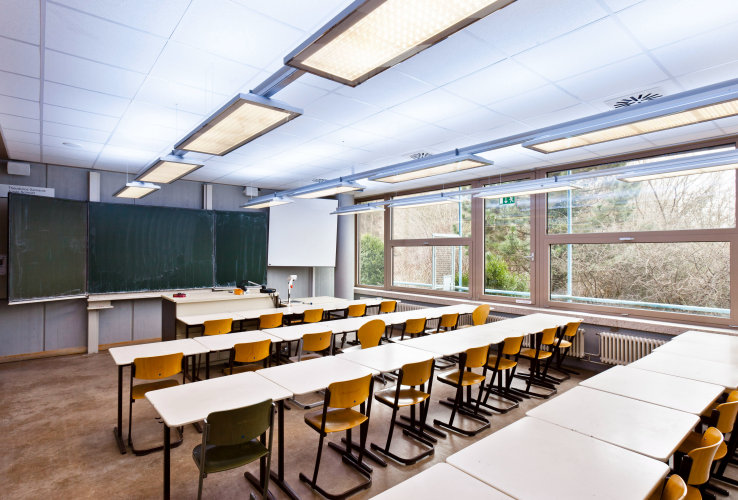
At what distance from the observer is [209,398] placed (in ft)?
7.97

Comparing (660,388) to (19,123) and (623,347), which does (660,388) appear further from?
(19,123)

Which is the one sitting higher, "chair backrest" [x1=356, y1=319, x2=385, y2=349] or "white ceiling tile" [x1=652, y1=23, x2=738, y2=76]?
"white ceiling tile" [x1=652, y1=23, x2=738, y2=76]

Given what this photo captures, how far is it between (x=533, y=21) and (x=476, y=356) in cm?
271

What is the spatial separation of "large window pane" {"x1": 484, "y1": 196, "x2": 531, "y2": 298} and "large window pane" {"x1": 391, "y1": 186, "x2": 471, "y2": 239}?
48 centimetres

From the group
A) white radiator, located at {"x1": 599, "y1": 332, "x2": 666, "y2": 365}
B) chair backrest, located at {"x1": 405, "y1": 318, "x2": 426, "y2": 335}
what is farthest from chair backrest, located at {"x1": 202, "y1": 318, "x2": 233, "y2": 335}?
white radiator, located at {"x1": 599, "y1": 332, "x2": 666, "y2": 365}

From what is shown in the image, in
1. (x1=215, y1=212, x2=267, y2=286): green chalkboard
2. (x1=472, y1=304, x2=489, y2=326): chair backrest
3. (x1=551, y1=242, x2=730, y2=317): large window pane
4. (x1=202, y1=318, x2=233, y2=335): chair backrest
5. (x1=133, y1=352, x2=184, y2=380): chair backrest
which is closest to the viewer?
(x1=133, y1=352, x2=184, y2=380): chair backrest

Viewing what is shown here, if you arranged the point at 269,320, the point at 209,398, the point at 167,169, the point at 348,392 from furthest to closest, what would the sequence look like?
the point at 269,320
the point at 167,169
the point at 348,392
the point at 209,398

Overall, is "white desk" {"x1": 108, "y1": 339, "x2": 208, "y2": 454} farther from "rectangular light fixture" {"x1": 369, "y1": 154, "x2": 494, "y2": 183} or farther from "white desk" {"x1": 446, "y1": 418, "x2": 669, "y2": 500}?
"rectangular light fixture" {"x1": 369, "y1": 154, "x2": 494, "y2": 183}

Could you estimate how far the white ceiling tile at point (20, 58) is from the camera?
2.68m

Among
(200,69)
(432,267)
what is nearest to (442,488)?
(200,69)

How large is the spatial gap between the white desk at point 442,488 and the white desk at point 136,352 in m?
2.44

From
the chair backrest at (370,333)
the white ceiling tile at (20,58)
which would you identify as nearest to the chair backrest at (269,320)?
the chair backrest at (370,333)

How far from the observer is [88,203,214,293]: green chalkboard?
21.4ft

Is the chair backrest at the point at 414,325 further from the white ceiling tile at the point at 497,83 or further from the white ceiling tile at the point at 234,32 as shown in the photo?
the white ceiling tile at the point at 234,32
